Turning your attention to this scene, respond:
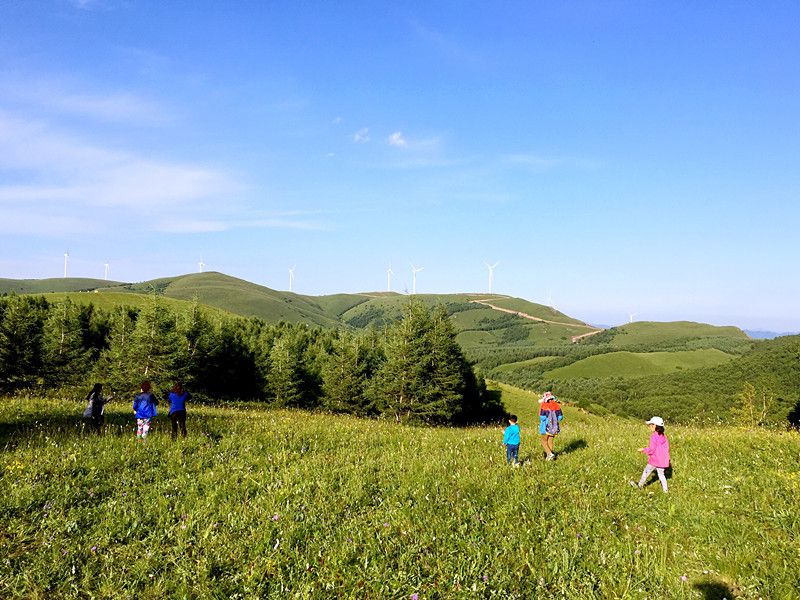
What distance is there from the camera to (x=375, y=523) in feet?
24.7

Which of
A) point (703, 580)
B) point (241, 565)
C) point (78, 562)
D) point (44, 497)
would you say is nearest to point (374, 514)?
point (241, 565)

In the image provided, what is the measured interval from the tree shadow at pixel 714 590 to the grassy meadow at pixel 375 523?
5 cm

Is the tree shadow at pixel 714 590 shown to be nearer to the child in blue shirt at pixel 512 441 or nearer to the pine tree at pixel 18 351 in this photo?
the child in blue shirt at pixel 512 441

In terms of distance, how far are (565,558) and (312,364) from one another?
6458 cm

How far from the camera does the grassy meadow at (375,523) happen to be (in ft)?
19.9

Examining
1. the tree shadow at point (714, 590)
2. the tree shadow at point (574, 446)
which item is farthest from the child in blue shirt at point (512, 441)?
the tree shadow at point (714, 590)

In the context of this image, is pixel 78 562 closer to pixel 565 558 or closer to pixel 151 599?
pixel 151 599

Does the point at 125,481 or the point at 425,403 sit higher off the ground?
the point at 125,481

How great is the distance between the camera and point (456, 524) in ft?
25.2

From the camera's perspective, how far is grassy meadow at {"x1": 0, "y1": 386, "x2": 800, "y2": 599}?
19.9ft

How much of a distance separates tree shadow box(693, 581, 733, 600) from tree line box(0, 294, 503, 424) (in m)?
41.0

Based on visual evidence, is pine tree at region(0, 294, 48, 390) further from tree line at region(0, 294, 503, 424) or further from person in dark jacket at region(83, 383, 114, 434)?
person in dark jacket at region(83, 383, 114, 434)

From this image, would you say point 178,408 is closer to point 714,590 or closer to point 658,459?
point 658,459

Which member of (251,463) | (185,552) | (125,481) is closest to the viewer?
(185,552)
